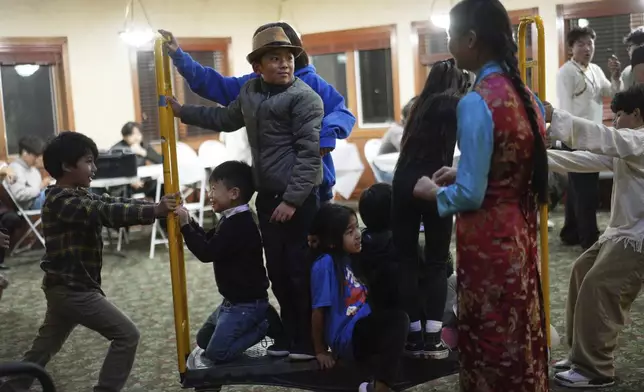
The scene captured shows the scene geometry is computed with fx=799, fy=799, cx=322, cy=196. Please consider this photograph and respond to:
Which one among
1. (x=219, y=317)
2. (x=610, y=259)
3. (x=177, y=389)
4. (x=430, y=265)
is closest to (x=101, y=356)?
(x=177, y=389)

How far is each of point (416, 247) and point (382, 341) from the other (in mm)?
403

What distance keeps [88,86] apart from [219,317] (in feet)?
20.8

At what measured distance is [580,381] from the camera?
331 cm

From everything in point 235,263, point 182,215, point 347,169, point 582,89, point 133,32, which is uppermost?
point 133,32

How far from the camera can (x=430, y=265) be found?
3.08 m

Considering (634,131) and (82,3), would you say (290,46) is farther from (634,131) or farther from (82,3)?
(82,3)

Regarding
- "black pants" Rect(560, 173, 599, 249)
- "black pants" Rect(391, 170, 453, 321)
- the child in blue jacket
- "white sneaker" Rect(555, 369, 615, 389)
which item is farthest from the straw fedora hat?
"black pants" Rect(560, 173, 599, 249)

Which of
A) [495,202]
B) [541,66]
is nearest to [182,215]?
[495,202]

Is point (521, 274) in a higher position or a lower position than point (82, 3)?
lower

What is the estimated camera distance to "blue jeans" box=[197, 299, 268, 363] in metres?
3.06

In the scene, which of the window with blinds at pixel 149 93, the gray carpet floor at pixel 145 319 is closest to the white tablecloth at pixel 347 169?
the window with blinds at pixel 149 93

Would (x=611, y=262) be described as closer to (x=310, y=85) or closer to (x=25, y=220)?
(x=310, y=85)

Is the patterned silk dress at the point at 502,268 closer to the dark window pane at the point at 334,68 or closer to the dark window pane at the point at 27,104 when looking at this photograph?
the dark window pane at the point at 27,104

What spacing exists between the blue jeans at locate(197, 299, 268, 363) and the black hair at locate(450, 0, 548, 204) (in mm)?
Answer: 1325
